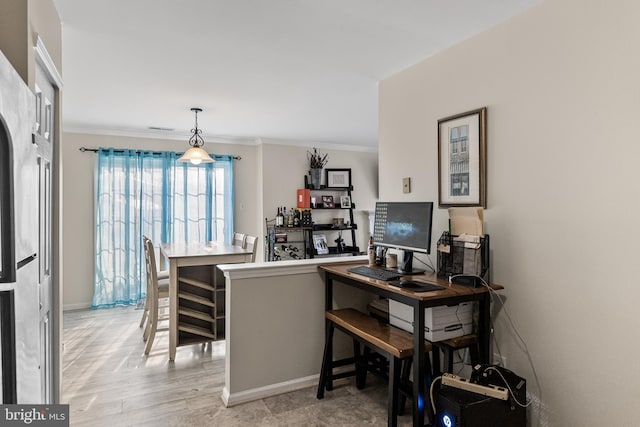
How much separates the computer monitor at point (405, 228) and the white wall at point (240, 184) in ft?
11.1

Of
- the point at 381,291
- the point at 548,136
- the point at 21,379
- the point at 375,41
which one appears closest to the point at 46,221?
the point at 21,379

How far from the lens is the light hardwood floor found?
2338mm

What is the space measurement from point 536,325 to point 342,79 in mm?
2248

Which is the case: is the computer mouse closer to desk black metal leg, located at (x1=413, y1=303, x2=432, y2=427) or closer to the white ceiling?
desk black metal leg, located at (x1=413, y1=303, x2=432, y2=427)

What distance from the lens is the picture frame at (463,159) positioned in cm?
228

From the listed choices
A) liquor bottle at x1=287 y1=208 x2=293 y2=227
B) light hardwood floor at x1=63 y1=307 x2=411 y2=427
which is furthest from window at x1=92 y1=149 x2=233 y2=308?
light hardwood floor at x1=63 y1=307 x2=411 y2=427

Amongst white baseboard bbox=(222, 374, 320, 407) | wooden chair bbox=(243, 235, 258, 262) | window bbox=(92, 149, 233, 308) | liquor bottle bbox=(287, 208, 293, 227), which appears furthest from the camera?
liquor bottle bbox=(287, 208, 293, 227)

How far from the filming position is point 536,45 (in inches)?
78.1

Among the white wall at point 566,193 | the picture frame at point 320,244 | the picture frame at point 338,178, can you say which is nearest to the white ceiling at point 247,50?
the white wall at point 566,193

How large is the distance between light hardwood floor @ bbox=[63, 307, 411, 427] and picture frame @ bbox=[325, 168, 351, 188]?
3.46 m

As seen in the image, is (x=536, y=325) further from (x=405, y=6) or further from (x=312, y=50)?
(x=312, y=50)

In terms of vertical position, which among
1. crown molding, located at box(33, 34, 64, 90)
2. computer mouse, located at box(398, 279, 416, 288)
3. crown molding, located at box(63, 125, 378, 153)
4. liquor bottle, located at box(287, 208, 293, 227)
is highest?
crown molding, located at box(63, 125, 378, 153)

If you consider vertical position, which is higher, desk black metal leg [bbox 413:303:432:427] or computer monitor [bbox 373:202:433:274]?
computer monitor [bbox 373:202:433:274]

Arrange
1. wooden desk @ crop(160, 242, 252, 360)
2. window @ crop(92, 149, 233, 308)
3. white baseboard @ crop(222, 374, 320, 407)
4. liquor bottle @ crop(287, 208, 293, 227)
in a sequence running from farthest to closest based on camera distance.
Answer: liquor bottle @ crop(287, 208, 293, 227)
window @ crop(92, 149, 233, 308)
wooden desk @ crop(160, 242, 252, 360)
white baseboard @ crop(222, 374, 320, 407)
